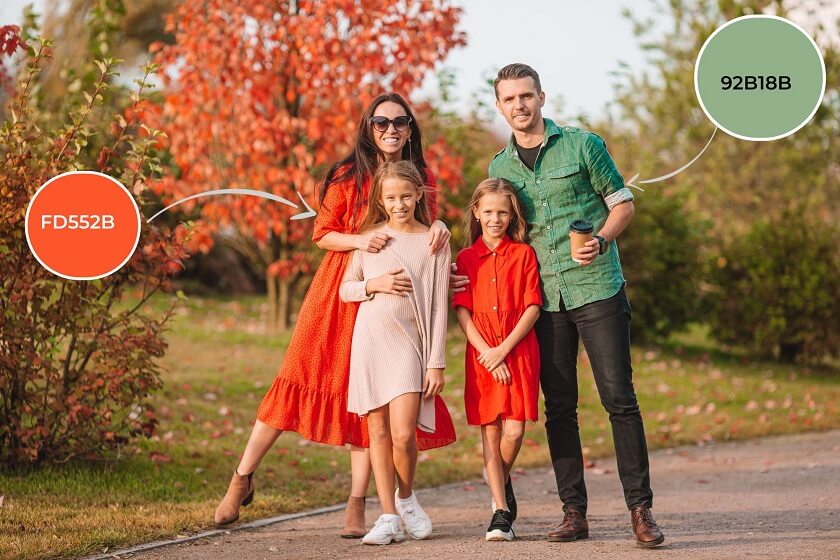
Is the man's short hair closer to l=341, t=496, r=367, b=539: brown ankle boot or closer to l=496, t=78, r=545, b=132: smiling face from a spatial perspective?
l=496, t=78, r=545, b=132: smiling face

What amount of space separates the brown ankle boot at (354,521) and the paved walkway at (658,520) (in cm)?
8

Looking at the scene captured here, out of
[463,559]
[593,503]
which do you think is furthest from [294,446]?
[463,559]

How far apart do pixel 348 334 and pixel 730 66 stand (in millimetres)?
2980


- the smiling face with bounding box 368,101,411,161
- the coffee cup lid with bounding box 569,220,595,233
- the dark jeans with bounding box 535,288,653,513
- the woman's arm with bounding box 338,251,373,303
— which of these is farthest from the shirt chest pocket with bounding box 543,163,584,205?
the woman's arm with bounding box 338,251,373,303

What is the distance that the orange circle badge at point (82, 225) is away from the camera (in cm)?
563

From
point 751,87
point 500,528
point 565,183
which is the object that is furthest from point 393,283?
point 751,87

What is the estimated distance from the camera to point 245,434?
26.6 feet

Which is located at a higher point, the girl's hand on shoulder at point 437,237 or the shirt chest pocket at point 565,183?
the shirt chest pocket at point 565,183

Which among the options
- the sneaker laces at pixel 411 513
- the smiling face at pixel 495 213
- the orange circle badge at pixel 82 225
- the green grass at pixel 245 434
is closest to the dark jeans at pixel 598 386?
the smiling face at pixel 495 213

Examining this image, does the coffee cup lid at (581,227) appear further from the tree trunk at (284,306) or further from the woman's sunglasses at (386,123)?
the tree trunk at (284,306)

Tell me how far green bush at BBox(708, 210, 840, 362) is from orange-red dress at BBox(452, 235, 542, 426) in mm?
8620

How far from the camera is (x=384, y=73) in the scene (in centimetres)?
1078

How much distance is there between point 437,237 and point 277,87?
6793mm

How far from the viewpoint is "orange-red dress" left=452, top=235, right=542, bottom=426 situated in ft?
16.0
